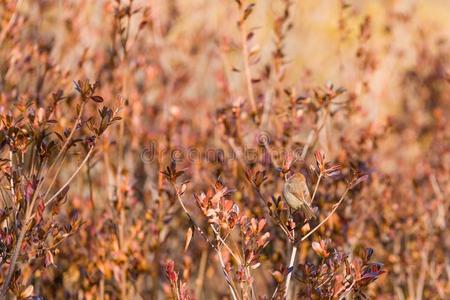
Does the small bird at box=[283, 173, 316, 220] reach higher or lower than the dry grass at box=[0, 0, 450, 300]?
higher

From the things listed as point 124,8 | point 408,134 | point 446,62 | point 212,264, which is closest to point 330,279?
point 124,8

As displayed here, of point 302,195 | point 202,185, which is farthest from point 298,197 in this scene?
point 202,185

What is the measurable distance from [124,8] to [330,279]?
1.46m

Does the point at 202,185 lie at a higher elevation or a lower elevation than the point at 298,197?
lower

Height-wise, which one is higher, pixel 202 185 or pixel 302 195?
pixel 302 195

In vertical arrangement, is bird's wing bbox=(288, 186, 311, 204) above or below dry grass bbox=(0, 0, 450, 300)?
above

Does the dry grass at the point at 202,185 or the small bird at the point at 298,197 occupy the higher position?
the small bird at the point at 298,197

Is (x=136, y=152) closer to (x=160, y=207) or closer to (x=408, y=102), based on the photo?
(x=160, y=207)

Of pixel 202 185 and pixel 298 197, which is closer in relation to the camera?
pixel 298 197

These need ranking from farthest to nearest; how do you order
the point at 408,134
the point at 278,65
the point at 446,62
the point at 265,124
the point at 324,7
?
the point at 324,7
the point at 446,62
the point at 408,134
the point at 265,124
the point at 278,65

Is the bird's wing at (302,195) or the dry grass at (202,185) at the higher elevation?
the bird's wing at (302,195)

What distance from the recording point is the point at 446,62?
5703 mm

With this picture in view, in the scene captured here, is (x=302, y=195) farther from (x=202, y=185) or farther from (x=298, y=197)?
(x=202, y=185)

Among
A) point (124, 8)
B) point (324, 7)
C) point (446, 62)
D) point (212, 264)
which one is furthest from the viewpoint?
point (324, 7)
